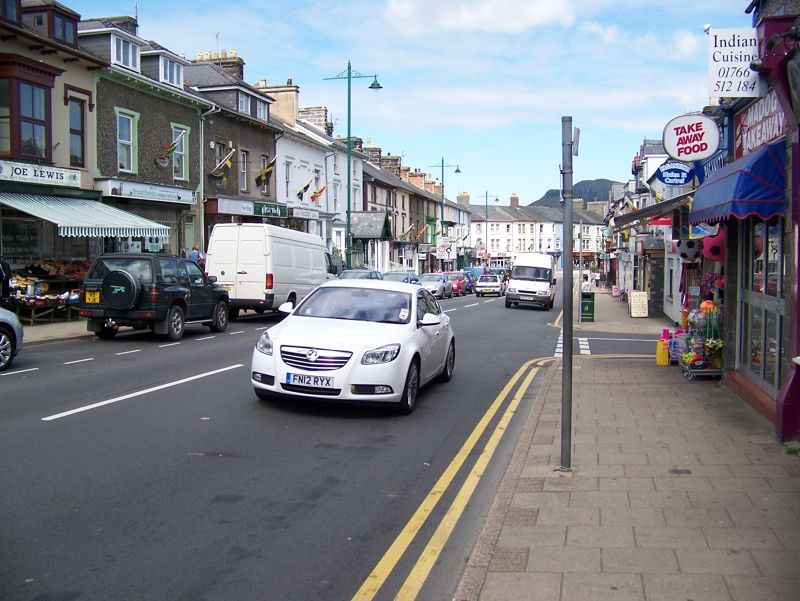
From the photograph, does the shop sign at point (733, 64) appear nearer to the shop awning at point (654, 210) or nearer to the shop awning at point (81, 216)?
the shop awning at point (654, 210)

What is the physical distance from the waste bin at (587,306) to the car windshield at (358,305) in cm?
1789

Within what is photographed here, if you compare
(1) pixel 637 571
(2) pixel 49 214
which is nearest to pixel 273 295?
(2) pixel 49 214

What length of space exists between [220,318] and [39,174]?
6703 millimetres

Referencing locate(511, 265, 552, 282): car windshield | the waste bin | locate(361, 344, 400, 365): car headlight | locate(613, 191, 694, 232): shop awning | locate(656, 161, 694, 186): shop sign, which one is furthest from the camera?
locate(511, 265, 552, 282): car windshield

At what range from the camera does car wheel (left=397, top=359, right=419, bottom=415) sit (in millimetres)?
9039

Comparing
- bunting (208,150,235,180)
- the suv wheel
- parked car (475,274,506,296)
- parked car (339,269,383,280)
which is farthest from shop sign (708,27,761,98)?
parked car (475,274,506,296)

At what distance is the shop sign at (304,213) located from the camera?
38.4 meters

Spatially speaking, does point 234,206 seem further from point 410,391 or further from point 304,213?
point 410,391

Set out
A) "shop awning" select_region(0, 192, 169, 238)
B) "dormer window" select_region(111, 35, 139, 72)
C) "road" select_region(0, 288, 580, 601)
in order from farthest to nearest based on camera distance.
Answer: "dormer window" select_region(111, 35, 139, 72)
"shop awning" select_region(0, 192, 169, 238)
"road" select_region(0, 288, 580, 601)

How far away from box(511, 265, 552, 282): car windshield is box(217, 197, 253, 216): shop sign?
12.7 m

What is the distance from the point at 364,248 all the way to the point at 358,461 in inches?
1829

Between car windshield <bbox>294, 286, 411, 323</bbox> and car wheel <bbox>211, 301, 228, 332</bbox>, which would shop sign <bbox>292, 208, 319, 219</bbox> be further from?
car windshield <bbox>294, 286, 411, 323</bbox>

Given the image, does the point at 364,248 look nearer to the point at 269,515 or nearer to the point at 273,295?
the point at 273,295

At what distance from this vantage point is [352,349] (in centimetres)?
857
